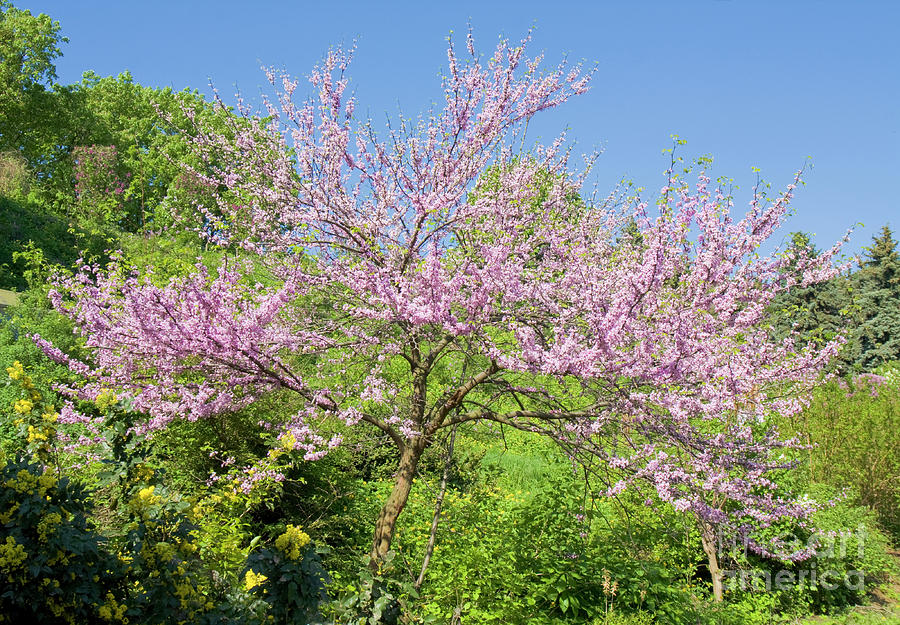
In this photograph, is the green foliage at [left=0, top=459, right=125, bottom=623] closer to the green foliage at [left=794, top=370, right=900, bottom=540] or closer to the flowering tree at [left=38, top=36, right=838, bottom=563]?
the flowering tree at [left=38, top=36, right=838, bottom=563]

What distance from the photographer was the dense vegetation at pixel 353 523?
11.0ft

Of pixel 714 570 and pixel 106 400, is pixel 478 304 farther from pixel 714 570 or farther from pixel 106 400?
pixel 714 570

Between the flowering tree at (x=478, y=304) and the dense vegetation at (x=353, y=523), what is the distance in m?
0.45

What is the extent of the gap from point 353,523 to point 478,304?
13.4ft

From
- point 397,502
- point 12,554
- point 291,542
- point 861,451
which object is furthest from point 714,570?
point 12,554

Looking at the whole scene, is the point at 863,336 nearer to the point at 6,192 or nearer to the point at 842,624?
the point at 842,624

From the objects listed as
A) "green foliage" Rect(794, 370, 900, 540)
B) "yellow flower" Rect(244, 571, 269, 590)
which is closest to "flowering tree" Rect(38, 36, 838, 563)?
"yellow flower" Rect(244, 571, 269, 590)

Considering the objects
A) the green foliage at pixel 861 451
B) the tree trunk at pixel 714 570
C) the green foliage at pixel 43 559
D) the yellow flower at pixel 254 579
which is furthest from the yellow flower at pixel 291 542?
the green foliage at pixel 861 451

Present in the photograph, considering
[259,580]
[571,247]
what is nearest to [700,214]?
[571,247]

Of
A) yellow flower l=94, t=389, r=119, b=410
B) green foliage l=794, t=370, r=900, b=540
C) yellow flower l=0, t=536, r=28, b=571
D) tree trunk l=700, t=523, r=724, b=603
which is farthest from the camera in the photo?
green foliage l=794, t=370, r=900, b=540

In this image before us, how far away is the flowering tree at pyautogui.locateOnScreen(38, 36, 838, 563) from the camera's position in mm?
4438

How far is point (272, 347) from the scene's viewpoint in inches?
189

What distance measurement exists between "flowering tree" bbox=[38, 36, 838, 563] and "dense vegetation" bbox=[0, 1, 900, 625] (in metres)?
0.45

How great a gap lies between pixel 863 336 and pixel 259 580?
A: 105 ft
